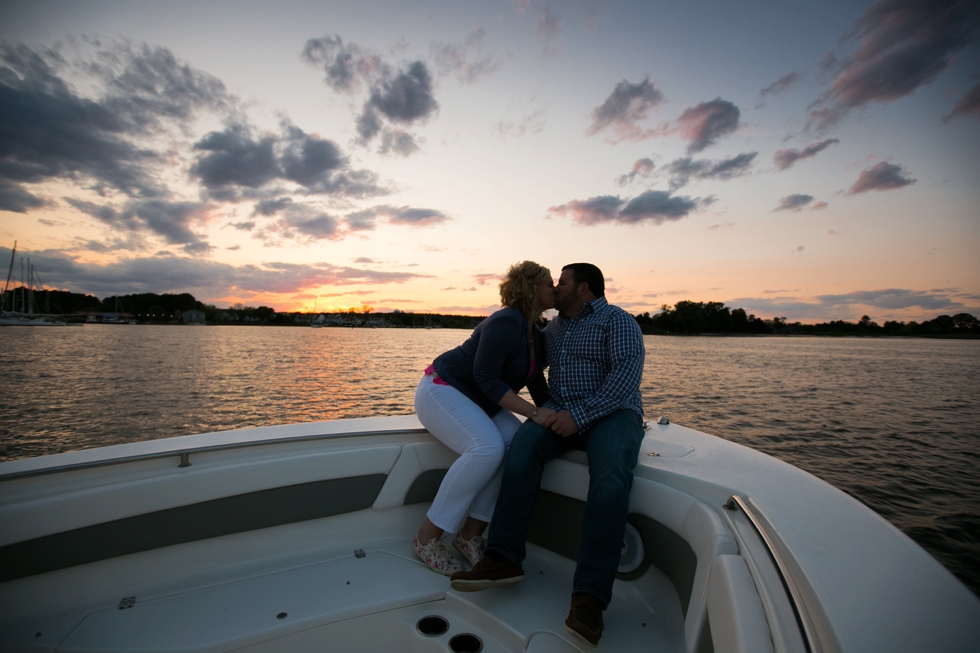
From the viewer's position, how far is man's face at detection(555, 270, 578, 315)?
94.3 inches

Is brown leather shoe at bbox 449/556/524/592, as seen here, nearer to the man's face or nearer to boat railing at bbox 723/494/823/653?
boat railing at bbox 723/494/823/653

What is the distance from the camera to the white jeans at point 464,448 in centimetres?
198

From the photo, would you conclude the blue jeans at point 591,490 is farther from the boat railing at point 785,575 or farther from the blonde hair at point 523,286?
the blonde hair at point 523,286

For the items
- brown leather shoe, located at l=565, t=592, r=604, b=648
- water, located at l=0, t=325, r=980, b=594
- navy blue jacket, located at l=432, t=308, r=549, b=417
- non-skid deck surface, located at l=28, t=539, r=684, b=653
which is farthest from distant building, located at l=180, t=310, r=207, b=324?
brown leather shoe, located at l=565, t=592, r=604, b=648

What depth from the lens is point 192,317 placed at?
312ft

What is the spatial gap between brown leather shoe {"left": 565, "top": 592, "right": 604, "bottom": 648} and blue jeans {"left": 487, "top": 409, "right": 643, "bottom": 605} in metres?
0.03

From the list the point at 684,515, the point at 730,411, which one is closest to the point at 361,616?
the point at 684,515

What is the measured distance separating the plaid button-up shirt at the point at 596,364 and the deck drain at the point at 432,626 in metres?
0.96

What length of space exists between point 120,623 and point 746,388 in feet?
52.3

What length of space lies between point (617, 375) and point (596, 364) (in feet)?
0.54

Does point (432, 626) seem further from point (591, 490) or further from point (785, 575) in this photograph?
point (785, 575)

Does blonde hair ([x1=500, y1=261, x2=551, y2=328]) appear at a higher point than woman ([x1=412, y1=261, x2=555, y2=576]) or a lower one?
higher

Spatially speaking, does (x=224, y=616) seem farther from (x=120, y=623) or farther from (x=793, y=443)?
(x=793, y=443)

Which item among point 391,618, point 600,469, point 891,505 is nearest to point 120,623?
point 391,618
